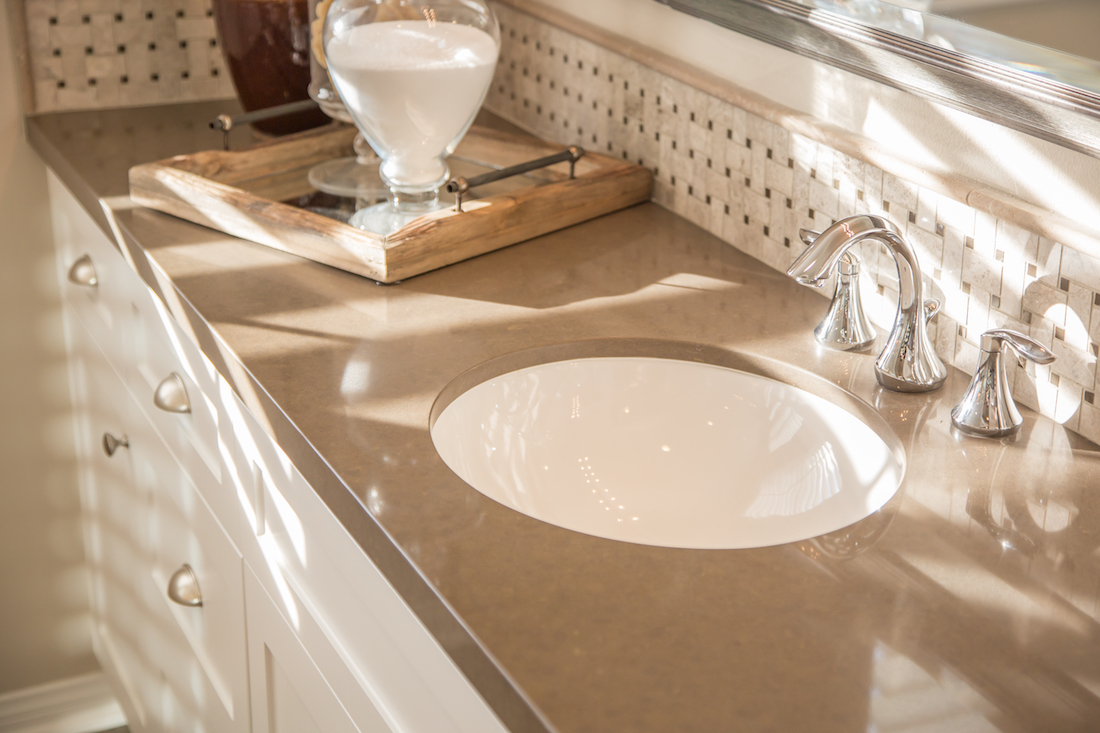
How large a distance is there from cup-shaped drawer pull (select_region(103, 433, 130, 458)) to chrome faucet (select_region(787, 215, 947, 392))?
105 cm

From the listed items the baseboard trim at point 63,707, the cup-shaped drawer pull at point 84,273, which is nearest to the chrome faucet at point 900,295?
the cup-shaped drawer pull at point 84,273

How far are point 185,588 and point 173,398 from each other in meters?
0.25

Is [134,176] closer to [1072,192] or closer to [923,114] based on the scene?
[923,114]

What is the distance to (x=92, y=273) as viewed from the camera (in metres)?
1.53

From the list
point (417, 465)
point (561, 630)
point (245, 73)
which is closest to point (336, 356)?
point (417, 465)

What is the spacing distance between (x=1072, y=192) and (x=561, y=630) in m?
0.55

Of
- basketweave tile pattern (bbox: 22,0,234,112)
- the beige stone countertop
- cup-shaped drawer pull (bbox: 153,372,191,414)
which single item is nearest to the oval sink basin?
the beige stone countertop

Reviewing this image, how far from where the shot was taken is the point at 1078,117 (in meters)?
0.79

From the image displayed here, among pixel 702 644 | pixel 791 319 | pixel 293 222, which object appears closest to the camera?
pixel 702 644

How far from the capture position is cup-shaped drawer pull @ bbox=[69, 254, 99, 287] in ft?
5.00

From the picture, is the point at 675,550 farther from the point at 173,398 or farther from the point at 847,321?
the point at 173,398

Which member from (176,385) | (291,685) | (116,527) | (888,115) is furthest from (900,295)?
(116,527)

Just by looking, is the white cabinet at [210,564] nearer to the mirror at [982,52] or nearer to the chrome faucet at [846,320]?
the chrome faucet at [846,320]

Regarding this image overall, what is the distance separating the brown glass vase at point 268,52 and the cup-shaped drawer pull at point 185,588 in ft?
2.31
